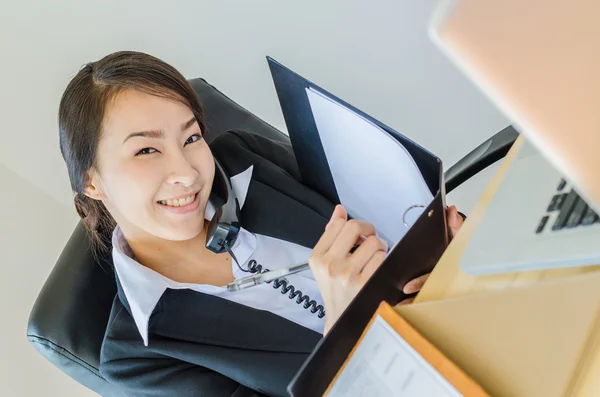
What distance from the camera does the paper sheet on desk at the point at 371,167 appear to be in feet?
2.34

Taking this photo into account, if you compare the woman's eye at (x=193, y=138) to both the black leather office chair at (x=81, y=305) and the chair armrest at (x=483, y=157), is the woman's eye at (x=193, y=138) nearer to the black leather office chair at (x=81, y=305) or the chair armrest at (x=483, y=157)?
the black leather office chair at (x=81, y=305)

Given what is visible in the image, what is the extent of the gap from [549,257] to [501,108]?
0.23 meters

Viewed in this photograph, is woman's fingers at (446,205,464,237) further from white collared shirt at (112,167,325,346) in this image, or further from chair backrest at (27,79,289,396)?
chair backrest at (27,79,289,396)

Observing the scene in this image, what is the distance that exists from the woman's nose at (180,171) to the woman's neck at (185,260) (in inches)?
7.4

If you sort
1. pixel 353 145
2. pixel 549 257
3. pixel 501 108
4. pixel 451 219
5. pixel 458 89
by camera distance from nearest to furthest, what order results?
pixel 501 108 < pixel 549 257 < pixel 451 219 < pixel 353 145 < pixel 458 89

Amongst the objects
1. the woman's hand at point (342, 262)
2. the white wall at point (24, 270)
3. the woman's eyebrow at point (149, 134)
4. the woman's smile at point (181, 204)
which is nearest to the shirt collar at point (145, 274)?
the woman's smile at point (181, 204)

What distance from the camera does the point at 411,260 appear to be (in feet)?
1.76

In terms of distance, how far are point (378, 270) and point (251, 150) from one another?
0.77m

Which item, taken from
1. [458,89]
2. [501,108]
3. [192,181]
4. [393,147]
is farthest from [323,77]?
[501,108]

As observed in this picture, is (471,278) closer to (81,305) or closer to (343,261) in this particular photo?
(343,261)

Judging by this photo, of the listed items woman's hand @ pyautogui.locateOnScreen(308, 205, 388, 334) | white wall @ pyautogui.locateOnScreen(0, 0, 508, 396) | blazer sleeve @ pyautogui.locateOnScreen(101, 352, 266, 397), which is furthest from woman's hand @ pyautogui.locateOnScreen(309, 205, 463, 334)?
white wall @ pyautogui.locateOnScreen(0, 0, 508, 396)

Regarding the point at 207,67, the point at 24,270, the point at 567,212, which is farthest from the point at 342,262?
the point at 24,270

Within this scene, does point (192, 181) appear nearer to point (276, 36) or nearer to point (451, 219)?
point (451, 219)

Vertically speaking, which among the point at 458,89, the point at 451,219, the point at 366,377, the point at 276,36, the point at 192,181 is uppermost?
the point at 458,89
